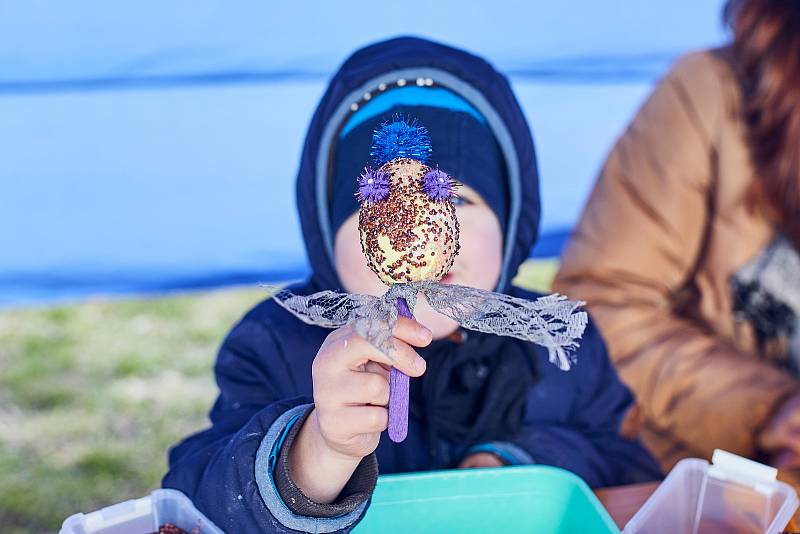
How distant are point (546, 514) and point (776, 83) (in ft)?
3.10

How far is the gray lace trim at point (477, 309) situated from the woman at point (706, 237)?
2.88 ft

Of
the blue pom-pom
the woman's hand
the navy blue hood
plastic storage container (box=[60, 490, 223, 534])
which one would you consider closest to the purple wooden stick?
the blue pom-pom

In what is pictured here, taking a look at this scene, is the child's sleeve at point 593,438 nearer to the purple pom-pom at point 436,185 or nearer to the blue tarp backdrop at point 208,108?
the purple pom-pom at point 436,185

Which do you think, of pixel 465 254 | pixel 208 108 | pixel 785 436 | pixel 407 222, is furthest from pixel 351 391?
pixel 208 108

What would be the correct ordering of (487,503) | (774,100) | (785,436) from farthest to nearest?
(774,100), (785,436), (487,503)

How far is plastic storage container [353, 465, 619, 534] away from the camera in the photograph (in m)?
0.81

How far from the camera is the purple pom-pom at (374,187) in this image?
1.92ft

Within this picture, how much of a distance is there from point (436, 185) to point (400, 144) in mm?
47

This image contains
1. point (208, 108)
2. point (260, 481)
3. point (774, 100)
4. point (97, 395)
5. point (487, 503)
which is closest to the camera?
point (260, 481)

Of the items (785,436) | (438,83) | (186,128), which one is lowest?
(785,436)

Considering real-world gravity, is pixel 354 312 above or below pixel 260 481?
above

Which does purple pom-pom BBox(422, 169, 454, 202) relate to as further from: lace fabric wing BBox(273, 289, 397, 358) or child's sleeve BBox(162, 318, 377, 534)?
child's sleeve BBox(162, 318, 377, 534)

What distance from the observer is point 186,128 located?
1.58m

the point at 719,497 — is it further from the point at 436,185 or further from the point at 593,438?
the point at 436,185
